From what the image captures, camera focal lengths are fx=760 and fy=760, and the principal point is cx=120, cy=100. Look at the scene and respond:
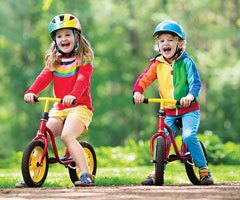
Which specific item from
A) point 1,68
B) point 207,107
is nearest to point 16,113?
point 1,68

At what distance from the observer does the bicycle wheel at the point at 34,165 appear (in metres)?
6.95

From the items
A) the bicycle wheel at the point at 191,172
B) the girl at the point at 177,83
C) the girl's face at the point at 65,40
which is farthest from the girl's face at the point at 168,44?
the bicycle wheel at the point at 191,172

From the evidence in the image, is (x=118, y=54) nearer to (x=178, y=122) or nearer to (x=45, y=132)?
(x=178, y=122)

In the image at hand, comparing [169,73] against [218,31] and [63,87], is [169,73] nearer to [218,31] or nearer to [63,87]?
[63,87]

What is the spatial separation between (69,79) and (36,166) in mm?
969

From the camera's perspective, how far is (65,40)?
7613 millimetres

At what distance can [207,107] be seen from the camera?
34.2 metres

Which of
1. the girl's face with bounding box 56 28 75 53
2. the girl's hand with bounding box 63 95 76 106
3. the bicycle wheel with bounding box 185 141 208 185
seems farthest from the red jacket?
the bicycle wheel with bounding box 185 141 208 185

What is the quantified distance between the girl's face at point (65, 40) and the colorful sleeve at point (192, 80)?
1.18 meters

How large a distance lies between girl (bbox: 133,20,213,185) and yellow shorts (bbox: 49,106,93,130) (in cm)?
52

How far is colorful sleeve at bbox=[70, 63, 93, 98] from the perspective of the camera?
732 centimetres

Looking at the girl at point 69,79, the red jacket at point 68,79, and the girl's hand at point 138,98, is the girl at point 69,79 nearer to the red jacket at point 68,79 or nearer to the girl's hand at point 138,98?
the red jacket at point 68,79

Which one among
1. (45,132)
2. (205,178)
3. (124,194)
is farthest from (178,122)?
(124,194)

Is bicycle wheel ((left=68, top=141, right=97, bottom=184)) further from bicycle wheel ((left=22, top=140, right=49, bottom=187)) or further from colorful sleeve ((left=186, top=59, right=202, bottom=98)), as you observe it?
colorful sleeve ((left=186, top=59, right=202, bottom=98))
